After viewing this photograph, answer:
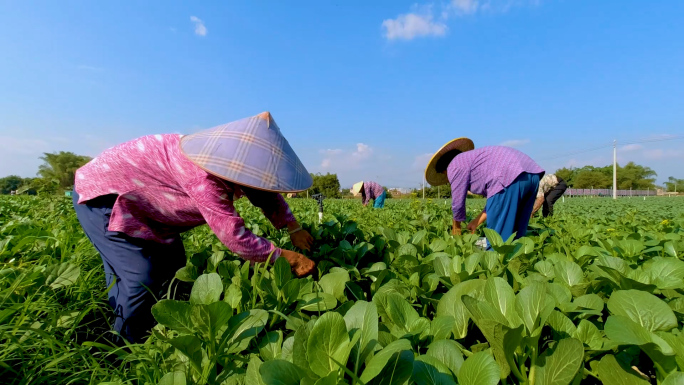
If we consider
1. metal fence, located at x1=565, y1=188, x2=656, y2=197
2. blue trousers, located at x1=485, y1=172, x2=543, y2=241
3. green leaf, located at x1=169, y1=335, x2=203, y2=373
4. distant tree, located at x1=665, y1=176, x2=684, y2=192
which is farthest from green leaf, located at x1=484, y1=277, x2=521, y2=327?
distant tree, located at x1=665, y1=176, x2=684, y2=192

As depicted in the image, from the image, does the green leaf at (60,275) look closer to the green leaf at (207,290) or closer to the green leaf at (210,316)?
the green leaf at (207,290)

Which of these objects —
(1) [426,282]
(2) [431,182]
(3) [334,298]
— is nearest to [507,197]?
(2) [431,182]

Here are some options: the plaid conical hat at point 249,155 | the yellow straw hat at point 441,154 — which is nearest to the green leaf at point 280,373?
the plaid conical hat at point 249,155

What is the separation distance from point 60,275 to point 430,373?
71.6 inches

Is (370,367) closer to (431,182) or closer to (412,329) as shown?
(412,329)

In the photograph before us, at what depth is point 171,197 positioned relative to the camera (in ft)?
6.47

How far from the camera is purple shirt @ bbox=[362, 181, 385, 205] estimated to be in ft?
39.4

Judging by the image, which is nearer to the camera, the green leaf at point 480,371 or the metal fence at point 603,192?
the green leaf at point 480,371

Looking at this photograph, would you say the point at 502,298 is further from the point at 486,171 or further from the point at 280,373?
the point at 486,171

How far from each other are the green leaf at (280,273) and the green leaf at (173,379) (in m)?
0.44

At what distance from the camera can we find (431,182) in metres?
4.32

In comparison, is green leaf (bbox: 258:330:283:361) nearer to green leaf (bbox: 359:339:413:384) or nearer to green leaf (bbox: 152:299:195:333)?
green leaf (bbox: 152:299:195:333)

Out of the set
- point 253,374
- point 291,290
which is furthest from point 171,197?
point 253,374

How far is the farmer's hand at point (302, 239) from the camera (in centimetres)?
212
